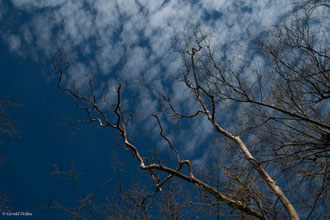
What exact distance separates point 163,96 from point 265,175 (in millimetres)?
4020

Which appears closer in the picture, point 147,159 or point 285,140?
point 285,140

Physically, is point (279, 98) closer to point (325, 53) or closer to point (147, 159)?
point (325, 53)

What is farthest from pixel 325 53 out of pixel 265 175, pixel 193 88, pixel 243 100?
pixel 193 88

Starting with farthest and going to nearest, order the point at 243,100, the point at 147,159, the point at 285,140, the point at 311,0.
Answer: the point at 147,159, the point at 243,100, the point at 285,140, the point at 311,0

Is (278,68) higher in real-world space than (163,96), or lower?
lower

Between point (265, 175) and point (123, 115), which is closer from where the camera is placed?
point (265, 175)

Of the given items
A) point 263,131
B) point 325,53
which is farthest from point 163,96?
point 325,53

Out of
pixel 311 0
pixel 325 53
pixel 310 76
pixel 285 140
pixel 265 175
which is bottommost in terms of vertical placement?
pixel 265 175

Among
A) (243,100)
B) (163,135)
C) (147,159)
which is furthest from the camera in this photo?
(163,135)

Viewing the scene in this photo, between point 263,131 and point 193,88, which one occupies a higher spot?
point 193,88

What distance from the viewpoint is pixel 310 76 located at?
4141mm

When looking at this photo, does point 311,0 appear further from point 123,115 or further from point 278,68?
point 123,115

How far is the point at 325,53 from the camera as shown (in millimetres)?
4059

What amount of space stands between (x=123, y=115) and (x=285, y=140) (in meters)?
4.45
